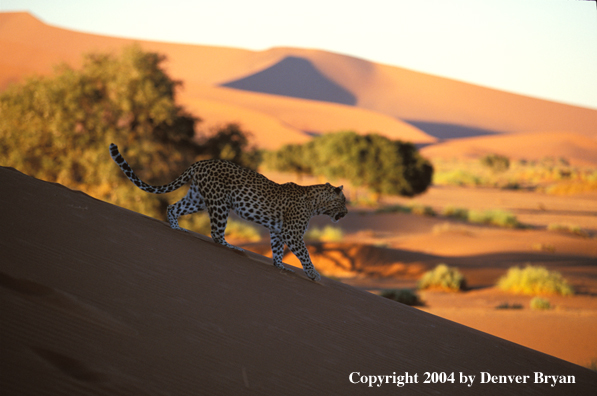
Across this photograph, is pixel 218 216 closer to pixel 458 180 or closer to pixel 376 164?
pixel 376 164

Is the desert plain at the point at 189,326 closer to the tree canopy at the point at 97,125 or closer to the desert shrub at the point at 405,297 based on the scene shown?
the desert shrub at the point at 405,297

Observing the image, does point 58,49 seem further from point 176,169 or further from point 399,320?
point 399,320

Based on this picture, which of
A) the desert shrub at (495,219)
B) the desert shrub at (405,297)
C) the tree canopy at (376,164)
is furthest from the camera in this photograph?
the tree canopy at (376,164)

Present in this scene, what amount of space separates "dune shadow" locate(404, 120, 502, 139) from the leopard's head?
171674 millimetres

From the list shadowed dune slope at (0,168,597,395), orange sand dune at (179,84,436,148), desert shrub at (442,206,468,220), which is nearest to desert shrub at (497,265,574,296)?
shadowed dune slope at (0,168,597,395)

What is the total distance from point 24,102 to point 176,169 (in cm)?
620

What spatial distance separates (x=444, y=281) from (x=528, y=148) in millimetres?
113382

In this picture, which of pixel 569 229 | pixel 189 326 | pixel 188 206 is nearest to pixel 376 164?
pixel 569 229

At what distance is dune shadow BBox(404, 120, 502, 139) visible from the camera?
177 metres

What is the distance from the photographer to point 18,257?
5.18 metres

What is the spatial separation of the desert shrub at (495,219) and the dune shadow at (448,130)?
446 feet

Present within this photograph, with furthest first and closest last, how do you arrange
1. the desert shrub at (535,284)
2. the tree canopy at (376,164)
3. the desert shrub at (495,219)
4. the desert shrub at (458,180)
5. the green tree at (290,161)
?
the desert shrub at (458,180), the green tree at (290,161), the tree canopy at (376,164), the desert shrub at (495,219), the desert shrub at (535,284)

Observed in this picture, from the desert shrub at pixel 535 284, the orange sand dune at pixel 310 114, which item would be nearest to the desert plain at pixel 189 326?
the desert shrub at pixel 535 284

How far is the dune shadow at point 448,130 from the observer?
176875 millimetres
